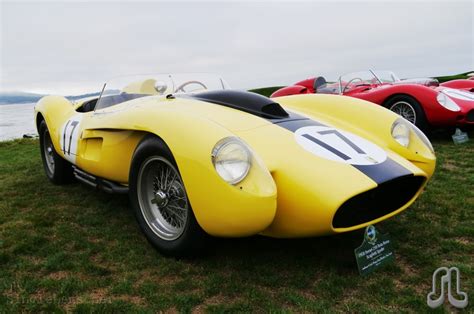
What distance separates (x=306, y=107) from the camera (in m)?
3.46

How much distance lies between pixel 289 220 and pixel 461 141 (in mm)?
5020

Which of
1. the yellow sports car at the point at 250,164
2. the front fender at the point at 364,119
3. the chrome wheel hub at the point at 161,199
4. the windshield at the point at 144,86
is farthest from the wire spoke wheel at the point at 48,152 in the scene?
the front fender at the point at 364,119

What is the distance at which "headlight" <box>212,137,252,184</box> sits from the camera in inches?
81.4

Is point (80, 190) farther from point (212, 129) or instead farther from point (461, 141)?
point (461, 141)

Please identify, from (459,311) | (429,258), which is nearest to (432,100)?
(429,258)

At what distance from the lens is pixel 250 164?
6.89 feet

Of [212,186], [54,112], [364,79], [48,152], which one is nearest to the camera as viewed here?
[212,186]

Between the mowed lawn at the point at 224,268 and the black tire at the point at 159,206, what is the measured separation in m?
0.12

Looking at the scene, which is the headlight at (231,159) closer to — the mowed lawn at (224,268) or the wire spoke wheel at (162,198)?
the wire spoke wheel at (162,198)

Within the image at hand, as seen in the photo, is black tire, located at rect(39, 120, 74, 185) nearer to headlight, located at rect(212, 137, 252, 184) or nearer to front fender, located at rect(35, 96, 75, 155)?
front fender, located at rect(35, 96, 75, 155)

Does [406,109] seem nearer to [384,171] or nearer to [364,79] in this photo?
[364,79]

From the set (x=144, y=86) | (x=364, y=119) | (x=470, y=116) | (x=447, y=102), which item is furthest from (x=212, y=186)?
(x=470, y=116)

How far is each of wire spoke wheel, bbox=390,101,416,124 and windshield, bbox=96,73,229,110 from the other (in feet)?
11.3

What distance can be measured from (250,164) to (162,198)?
0.79m
